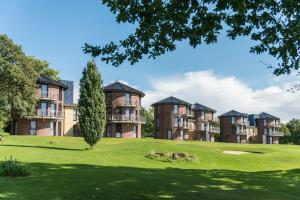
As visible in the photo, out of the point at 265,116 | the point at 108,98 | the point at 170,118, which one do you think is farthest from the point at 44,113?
the point at 265,116

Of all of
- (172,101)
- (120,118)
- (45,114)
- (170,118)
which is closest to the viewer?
(45,114)

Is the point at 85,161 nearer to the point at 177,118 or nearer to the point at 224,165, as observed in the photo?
the point at 224,165

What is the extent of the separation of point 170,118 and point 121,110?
15.0m

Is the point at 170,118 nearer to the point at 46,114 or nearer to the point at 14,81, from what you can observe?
the point at 46,114

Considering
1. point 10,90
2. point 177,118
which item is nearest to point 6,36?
point 10,90

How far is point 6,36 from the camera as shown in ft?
171

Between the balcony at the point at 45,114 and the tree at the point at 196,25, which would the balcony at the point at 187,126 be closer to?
the balcony at the point at 45,114

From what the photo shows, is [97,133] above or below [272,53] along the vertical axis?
below

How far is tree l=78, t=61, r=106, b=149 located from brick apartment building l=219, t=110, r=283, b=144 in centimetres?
7118

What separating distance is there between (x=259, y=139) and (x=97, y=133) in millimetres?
87896

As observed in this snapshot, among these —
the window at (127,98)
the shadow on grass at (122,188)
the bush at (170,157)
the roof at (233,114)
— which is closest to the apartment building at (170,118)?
the window at (127,98)

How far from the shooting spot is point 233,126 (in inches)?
4043

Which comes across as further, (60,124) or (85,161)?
→ (60,124)

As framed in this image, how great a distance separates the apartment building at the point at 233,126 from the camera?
336 feet
